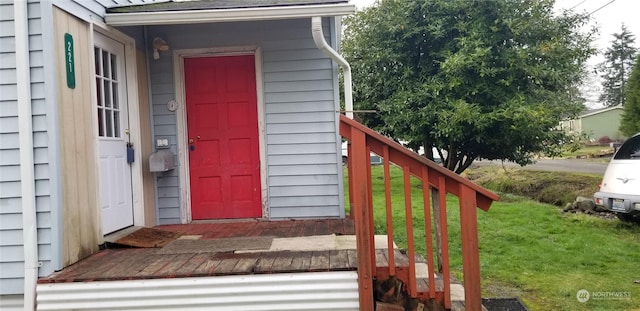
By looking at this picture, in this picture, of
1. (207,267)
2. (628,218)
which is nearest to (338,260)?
(207,267)

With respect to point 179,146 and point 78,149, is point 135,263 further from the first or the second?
point 179,146

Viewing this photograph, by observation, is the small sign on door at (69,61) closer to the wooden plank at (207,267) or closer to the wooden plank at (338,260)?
the wooden plank at (207,267)

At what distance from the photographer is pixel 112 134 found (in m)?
3.82

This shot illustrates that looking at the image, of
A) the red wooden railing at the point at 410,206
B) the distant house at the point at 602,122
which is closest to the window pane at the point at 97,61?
the red wooden railing at the point at 410,206

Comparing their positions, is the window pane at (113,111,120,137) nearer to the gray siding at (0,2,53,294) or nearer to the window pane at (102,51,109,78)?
the window pane at (102,51,109,78)

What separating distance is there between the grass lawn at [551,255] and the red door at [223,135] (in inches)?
80.8

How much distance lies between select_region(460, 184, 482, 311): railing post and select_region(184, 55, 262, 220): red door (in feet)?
8.78

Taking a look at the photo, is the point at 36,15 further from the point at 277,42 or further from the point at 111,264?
the point at 277,42

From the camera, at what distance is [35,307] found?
2.73m

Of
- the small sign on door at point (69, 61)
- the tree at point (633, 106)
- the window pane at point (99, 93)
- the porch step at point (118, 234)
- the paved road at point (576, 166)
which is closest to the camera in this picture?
the small sign on door at point (69, 61)

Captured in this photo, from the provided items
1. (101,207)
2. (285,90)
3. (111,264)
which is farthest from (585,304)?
(101,207)

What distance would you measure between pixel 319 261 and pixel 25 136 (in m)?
2.04

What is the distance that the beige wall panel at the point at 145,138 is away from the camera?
4328mm

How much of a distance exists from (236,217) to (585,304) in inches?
127
